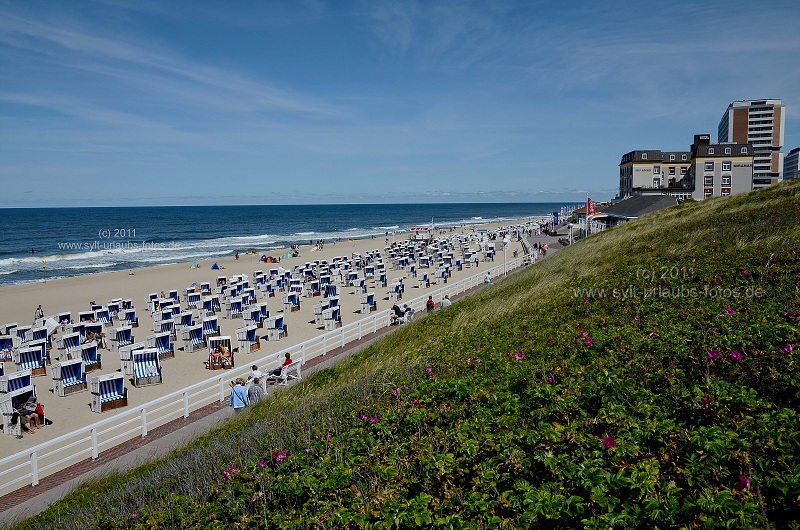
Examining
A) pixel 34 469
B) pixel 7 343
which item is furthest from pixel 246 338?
pixel 34 469

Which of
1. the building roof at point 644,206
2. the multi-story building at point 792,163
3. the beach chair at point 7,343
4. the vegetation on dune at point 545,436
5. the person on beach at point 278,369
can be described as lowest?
the beach chair at point 7,343

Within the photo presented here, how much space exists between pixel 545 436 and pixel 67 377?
13.4 metres

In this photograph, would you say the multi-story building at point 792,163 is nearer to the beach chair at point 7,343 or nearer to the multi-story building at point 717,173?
the multi-story building at point 717,173

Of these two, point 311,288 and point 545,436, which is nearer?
point 545,436

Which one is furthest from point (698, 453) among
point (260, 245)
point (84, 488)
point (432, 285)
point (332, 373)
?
point (260, 245)

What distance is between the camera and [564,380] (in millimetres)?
5887

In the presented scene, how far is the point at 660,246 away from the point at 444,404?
36.4 ft

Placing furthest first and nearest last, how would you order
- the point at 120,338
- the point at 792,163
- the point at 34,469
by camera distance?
the point at 792,163 < the point at 120,338 < the point at 34,469

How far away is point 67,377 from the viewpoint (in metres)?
13.4

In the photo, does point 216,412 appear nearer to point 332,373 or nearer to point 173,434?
point 173,434

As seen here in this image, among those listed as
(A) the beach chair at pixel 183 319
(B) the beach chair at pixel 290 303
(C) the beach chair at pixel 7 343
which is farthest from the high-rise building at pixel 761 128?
(C) the beach chair at pixel 7 343

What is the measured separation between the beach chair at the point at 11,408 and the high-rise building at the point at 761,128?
120m

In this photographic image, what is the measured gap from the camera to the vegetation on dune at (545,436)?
3.50 meters

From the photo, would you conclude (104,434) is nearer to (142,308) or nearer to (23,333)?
(23,333)
